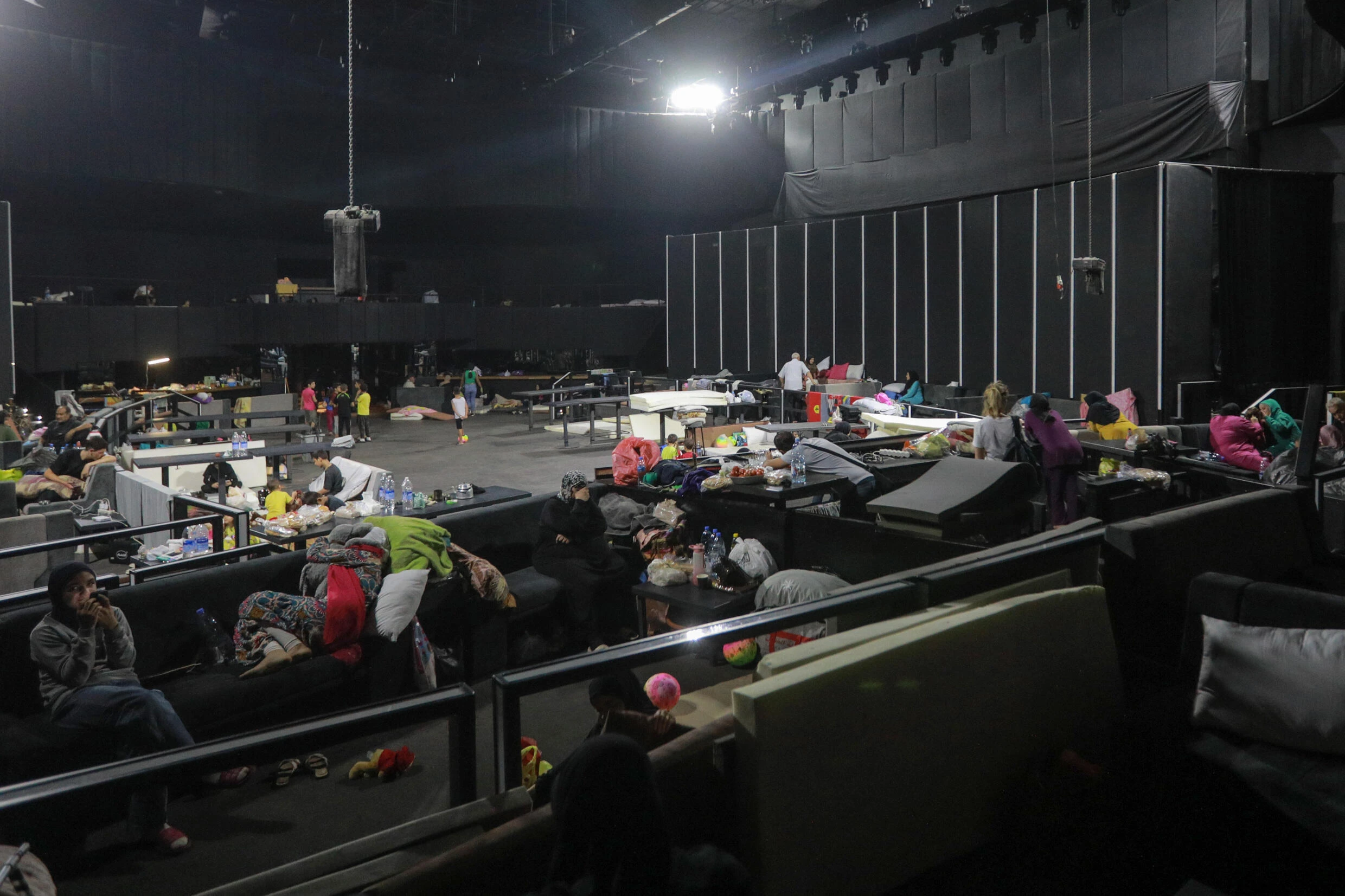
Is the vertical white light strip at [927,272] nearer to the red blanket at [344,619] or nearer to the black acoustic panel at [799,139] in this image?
the black acoustic panel at [799,139]

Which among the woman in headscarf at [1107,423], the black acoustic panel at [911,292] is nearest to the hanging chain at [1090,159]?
the black acoustic panel at [911,292]

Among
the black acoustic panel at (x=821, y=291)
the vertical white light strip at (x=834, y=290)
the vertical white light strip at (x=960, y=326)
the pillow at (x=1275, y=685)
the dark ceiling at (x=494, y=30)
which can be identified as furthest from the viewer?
the black acoustic panel at (x=821, y=291)

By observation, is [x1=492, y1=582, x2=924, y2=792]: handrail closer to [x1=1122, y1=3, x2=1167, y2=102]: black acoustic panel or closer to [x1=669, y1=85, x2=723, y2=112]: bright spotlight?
[x1=1122, y1=3, x2=1167, y2=102]: black acoustic panel

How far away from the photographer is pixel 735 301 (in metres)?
21.3

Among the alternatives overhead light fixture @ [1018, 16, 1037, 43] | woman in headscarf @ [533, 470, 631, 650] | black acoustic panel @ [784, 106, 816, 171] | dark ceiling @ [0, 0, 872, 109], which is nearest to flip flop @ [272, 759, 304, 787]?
woman in headscarf @ [533, 470, 631, 650]

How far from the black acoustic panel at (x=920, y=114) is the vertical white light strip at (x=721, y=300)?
5082mm

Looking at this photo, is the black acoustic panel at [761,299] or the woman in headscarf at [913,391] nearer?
the woman in headscarf at [913,391]

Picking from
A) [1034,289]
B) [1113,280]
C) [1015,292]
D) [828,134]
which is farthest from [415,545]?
[828,134]

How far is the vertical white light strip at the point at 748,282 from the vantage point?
20.8 metres

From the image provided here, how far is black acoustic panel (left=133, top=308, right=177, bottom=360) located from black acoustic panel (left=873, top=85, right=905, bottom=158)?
13.3 meters

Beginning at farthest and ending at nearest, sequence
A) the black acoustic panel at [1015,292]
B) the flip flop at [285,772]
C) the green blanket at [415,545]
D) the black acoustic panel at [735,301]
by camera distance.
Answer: the black acoustic panel at [735,301] < the black acoustic panel at [1015,292] < the green blanket at [415,545] < the flip flop at [285,772]

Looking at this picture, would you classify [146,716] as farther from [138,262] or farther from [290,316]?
[138,262]

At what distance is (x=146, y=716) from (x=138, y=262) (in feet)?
67.9

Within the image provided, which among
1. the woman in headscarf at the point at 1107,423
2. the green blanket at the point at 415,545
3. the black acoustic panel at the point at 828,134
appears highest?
the black acoustic panel at the point at 828,134
